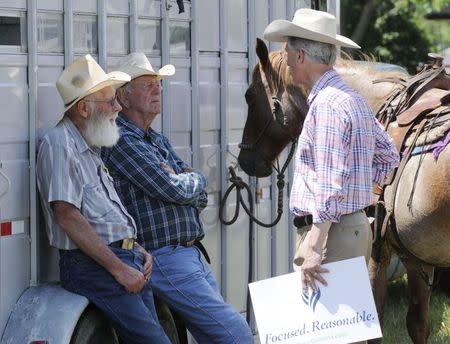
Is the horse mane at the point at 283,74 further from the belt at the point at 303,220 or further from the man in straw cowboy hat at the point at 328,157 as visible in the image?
the belt at the point at 303,220

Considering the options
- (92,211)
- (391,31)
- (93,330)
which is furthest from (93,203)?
Answer: (391,31)

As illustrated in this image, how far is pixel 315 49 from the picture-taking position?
16.9 feet

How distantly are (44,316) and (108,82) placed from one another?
1.07 metres

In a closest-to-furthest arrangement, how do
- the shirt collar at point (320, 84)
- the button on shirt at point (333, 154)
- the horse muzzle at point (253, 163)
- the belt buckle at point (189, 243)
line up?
the button on shirt at point (333, 154), the shirt collar at point (320, 84), the belt buckle at point (189, 243), the horse muzzle at point (253, 163)

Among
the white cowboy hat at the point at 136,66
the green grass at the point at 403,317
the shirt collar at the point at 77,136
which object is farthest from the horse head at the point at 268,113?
the green grass at the point at 403,317

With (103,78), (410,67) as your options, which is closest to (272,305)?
(103,78)

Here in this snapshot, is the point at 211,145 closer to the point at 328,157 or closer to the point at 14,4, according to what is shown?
the point at 328,157

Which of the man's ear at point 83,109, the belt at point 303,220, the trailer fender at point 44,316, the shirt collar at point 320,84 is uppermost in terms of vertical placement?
the shirt collar at point 320,84

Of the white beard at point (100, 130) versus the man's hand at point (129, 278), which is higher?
the white beard at point (100, 130)

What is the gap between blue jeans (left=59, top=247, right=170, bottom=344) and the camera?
5055 millimetres

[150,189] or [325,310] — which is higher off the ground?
[150,189]

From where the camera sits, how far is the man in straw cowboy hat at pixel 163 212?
17.6 ft

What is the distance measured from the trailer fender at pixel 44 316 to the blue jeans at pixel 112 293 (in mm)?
58

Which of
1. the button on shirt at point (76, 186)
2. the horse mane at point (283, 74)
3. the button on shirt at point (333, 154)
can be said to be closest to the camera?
the button on shirt at point (333, 154)
